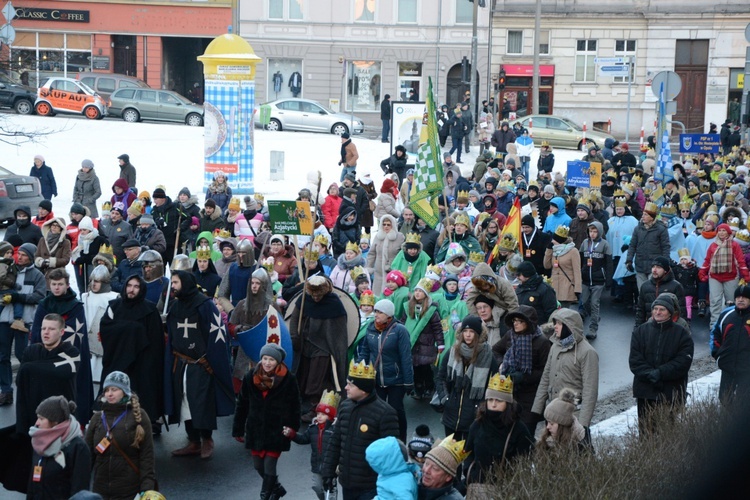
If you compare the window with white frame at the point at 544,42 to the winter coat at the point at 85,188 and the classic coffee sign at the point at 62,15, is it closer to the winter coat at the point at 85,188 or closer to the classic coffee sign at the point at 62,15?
the classic coffee sign at the point at 62,15

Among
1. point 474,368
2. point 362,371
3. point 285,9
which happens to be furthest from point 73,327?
point 285,9

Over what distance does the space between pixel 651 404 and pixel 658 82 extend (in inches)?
523

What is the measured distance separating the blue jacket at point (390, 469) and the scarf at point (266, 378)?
169 cm

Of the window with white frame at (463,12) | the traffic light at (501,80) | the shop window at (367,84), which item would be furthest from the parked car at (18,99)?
the window with white frame at (463,12)

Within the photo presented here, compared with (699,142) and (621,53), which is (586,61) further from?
(699,142)

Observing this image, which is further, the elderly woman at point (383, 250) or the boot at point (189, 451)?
the elderly woman at point (383, 250)

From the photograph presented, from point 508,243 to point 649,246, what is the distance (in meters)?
2.76

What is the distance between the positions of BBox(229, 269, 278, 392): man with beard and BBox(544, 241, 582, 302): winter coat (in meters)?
4.95

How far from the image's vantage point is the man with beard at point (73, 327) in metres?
9.72

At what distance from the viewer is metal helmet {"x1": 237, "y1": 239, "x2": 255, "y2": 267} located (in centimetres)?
1195

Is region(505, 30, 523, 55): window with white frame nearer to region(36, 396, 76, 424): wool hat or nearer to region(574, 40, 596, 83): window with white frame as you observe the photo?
region(574, 40, 596, 83): window with white frame

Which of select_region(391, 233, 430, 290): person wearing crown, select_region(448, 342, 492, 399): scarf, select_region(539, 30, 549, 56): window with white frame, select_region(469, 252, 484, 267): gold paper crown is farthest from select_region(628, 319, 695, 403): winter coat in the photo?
select_region(539, 30, 549, 56): window with white frame

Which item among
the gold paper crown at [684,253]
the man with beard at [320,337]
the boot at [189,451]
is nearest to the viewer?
the boot at [189,451]

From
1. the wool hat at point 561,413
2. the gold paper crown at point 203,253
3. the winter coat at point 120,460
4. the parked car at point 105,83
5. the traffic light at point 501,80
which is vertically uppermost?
the traffic light at point 501,80
